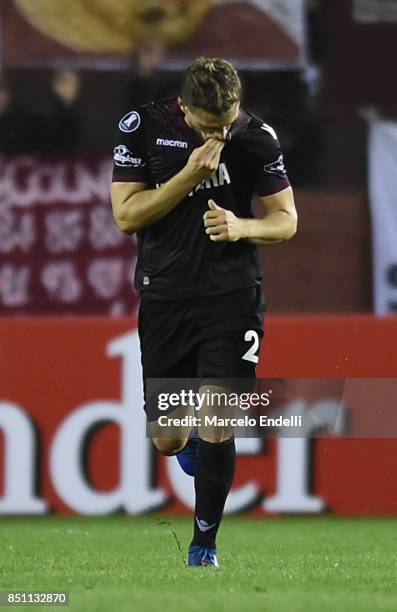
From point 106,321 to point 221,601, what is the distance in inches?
201

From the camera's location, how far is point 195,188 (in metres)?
6.80

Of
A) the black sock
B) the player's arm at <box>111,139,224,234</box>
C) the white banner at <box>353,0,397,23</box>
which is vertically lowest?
the black sock

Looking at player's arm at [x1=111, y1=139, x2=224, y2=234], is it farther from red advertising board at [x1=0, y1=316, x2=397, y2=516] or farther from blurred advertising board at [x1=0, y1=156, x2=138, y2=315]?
blurred advertising board at [x1=0, y1=156, x2=138, y2=315]

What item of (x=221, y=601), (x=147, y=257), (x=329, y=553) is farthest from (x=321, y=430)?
(x=221, y=601)

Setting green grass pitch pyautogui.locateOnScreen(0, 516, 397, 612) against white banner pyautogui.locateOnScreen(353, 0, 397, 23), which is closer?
green grass pitch pyautogui.locateOnScreen(0, 516, 397, 612)

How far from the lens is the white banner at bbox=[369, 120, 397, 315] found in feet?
44.0

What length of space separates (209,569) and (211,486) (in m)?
0.33

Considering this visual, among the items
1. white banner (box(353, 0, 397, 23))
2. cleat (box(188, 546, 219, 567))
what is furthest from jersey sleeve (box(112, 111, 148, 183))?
white banner (box(353, 0, 397, 23))

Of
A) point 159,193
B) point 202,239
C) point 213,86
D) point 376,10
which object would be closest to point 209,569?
point 202,239

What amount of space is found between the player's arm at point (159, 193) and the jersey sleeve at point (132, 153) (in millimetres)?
28

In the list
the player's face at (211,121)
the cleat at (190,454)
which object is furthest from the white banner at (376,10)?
the player's face at (211,121)

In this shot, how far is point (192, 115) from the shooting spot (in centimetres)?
663

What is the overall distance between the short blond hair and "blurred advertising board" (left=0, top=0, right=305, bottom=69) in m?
6.87

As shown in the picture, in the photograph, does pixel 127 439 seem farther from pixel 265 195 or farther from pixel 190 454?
pixel 265 195
